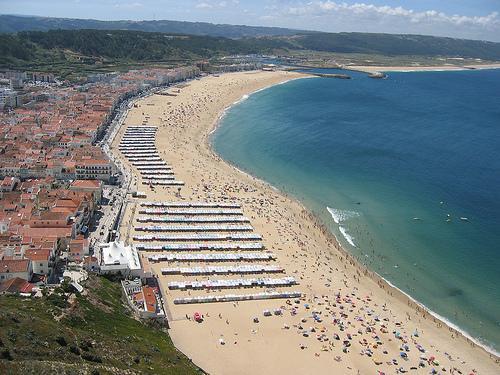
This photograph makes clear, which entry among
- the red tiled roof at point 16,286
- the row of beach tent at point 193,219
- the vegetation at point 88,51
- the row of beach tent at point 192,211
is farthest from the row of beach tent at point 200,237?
the vegetation at point 88,51

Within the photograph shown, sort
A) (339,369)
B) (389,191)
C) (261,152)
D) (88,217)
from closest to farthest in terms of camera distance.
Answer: (339,369)
(88,217)
(389,191)
(261,152)

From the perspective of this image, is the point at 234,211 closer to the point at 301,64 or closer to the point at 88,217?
the point at 88,217

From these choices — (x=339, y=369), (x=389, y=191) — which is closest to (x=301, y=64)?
(x=389, y=191)

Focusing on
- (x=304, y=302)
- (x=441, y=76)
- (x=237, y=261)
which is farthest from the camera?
(x=441, y=76)

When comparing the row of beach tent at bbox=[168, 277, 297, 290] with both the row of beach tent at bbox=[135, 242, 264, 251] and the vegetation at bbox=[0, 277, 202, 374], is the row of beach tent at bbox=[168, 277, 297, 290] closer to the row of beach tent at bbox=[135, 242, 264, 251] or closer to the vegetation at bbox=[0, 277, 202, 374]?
the row of beach tent at bbox=[135, 242, 264, 251]

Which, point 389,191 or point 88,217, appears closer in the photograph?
point 88,217

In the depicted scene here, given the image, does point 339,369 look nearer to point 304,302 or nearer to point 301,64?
point 304,302

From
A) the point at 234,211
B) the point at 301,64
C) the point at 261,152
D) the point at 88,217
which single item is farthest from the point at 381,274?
the point at 301,64
